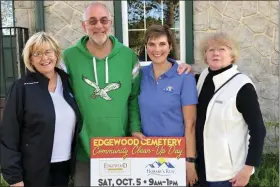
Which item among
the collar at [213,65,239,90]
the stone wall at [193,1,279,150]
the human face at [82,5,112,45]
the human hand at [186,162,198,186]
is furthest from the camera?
the stone wall at [193,1,279,150]

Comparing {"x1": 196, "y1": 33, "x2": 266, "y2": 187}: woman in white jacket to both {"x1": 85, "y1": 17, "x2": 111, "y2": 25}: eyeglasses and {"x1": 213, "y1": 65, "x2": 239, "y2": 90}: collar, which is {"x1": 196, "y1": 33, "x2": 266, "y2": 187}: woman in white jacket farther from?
{"x1": 85, "y1": 17, "x2": 111, "y2": 25}: eyeglasses

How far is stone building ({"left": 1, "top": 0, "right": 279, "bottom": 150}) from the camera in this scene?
229 inches

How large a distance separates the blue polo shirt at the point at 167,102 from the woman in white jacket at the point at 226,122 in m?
0.12

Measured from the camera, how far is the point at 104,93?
9.33ft

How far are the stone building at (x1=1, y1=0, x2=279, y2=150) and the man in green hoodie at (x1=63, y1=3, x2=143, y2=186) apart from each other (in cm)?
290

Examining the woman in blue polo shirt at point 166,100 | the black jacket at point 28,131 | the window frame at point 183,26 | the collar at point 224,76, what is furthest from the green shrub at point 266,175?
the black jacket at point 28,131

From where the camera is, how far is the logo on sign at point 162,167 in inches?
105

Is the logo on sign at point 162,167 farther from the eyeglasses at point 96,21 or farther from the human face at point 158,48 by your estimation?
the eyeglasses at point 96,21

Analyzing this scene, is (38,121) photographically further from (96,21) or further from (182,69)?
(182,69)

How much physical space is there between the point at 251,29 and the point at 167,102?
12.0 feet

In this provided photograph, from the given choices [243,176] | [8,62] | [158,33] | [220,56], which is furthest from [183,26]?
[243,176]

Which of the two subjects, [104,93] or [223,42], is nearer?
[223,42]

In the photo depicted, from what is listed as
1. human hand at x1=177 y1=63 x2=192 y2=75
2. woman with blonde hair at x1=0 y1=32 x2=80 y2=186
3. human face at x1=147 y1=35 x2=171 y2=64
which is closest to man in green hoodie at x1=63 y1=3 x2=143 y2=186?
woman with blonde hair at x1=0 y1=32 x2=80 y2=186

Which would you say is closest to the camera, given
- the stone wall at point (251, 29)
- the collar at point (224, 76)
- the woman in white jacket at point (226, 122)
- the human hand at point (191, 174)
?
the woman in white jacket at point (226, 122)
